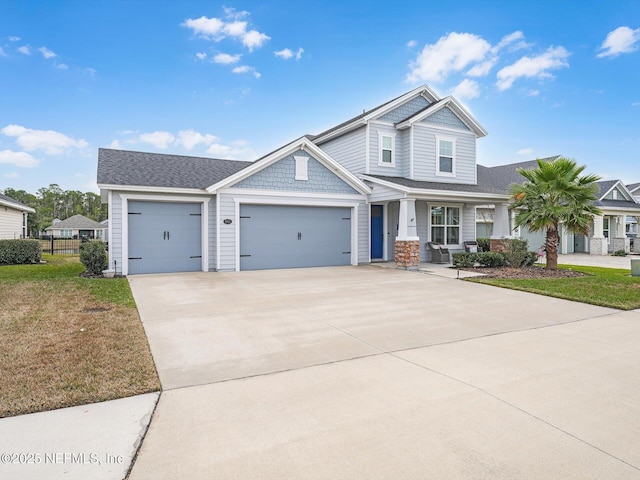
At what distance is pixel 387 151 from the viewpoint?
51.5 ft

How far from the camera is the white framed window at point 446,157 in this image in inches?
634

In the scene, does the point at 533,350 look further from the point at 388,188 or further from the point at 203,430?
the point at 388,188

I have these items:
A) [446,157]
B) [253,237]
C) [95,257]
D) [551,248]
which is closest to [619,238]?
[551,248]

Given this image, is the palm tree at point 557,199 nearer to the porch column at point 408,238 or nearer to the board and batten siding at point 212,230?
the porch column at point 408,238

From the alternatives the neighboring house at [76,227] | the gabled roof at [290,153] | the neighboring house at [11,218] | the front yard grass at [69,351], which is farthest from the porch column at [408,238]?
the neighboring house at [76,227]

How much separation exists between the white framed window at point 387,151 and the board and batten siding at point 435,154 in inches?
33.4

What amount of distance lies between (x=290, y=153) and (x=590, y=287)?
9650mm

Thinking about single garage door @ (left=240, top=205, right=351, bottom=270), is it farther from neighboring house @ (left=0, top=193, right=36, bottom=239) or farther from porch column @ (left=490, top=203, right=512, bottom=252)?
neighboring house @ (left=0, top=193, right=36, bottom=239)

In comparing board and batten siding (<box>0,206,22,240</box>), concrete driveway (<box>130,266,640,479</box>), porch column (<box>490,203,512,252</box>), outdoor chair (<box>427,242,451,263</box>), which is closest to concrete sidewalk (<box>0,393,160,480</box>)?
concrete driveway (<box>130,266,640,479</box>)

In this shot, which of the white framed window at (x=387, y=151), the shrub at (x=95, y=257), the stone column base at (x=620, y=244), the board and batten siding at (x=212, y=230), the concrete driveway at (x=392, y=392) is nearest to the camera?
the concrete driveway at (x=392, y=392)

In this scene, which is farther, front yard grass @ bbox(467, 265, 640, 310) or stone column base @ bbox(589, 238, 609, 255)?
stone column base @ bbox(589, 238, 609, 255)

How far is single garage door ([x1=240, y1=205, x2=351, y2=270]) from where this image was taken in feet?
42.7

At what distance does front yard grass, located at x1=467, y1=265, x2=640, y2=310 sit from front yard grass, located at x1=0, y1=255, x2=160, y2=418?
335 inches

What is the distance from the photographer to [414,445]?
105 inches
